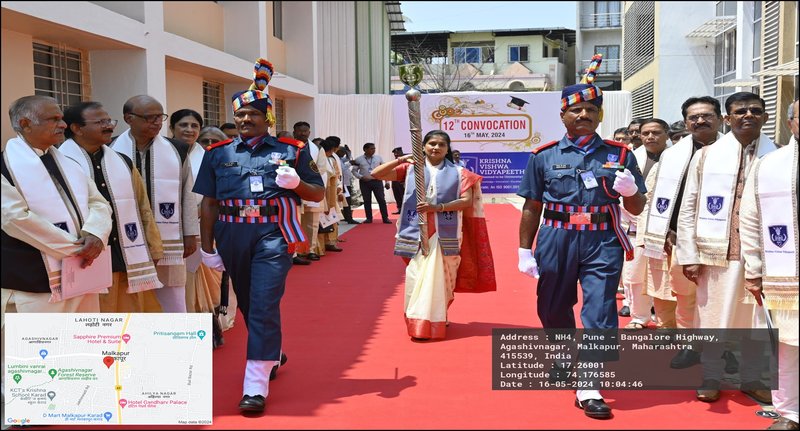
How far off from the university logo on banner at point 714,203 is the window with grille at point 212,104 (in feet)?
29.0

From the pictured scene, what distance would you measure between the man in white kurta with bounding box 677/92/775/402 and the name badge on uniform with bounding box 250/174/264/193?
8.98 ft

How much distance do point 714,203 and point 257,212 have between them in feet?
9.47

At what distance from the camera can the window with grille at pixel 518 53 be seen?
130 ft

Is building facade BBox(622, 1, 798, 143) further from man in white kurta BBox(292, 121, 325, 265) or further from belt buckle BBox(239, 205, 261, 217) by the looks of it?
belt buckle BBox(239, 205, 261, 217)

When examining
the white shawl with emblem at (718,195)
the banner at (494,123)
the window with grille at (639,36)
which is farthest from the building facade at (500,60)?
the white shawl with emblem at (718,195)

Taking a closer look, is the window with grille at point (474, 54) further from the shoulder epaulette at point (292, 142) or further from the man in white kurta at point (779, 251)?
the man in white kurta at point (779, 251)

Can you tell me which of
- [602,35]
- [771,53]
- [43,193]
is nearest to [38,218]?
[43,193]

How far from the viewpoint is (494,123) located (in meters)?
19.6

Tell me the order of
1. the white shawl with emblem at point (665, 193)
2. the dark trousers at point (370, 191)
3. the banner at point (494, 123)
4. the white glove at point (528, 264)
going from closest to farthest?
the white glove at point (528, 264) < the white shawl with emblem at point (665, 193) < the dark trousers at point (370, 191) < the banner at point (494, 123)

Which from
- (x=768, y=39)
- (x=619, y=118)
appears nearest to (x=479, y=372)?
(x=768, y=39)

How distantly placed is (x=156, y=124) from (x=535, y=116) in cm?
1521

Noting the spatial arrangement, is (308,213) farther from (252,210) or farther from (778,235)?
(778,235)

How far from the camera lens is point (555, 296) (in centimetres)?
474

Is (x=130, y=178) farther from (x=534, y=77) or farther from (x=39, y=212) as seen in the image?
(x=534, y=77)
